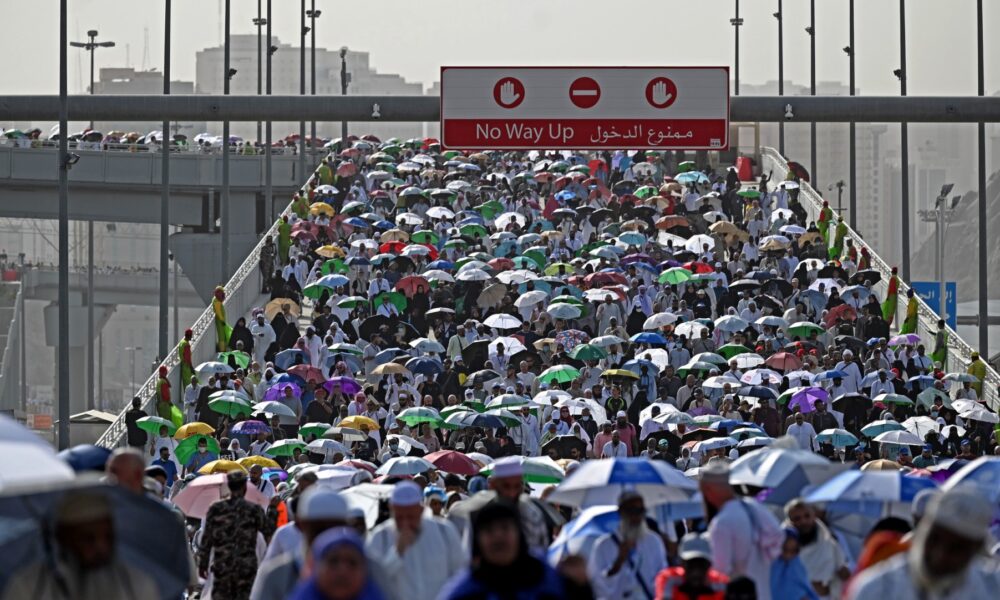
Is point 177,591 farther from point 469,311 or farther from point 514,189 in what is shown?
point 514,189

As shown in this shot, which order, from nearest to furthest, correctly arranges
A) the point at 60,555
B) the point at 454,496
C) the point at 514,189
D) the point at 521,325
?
the point at 60,555 < the point at 454,496 < the point at 521,325 < the point at 514,189

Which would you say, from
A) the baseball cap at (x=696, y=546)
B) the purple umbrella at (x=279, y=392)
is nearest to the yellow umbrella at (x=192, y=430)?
the purple umbrella at (x=279, y=392)

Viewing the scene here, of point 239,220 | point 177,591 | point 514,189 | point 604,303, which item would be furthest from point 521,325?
point 239,220

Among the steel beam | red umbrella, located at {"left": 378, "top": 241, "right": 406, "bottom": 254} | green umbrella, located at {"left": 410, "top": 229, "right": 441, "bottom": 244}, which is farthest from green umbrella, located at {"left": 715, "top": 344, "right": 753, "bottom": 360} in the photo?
green umbrella, located at {"left": 410, "top": 229, "right": 441, "bottom": 244}

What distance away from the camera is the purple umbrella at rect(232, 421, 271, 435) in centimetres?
2502

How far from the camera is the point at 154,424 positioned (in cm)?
2594

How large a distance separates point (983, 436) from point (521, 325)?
763cm

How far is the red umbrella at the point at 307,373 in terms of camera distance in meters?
28.5

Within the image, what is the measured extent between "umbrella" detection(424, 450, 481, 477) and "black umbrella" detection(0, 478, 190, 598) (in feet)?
32.5

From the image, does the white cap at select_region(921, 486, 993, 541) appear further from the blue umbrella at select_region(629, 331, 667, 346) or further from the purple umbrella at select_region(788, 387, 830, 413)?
the blue umbrella at select_region(629, 331, 667, 346)

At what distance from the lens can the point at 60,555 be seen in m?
8.29

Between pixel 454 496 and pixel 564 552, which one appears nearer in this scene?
pixel 564 552

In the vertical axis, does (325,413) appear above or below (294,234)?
below

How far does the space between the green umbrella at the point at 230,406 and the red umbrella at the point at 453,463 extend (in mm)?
6395
